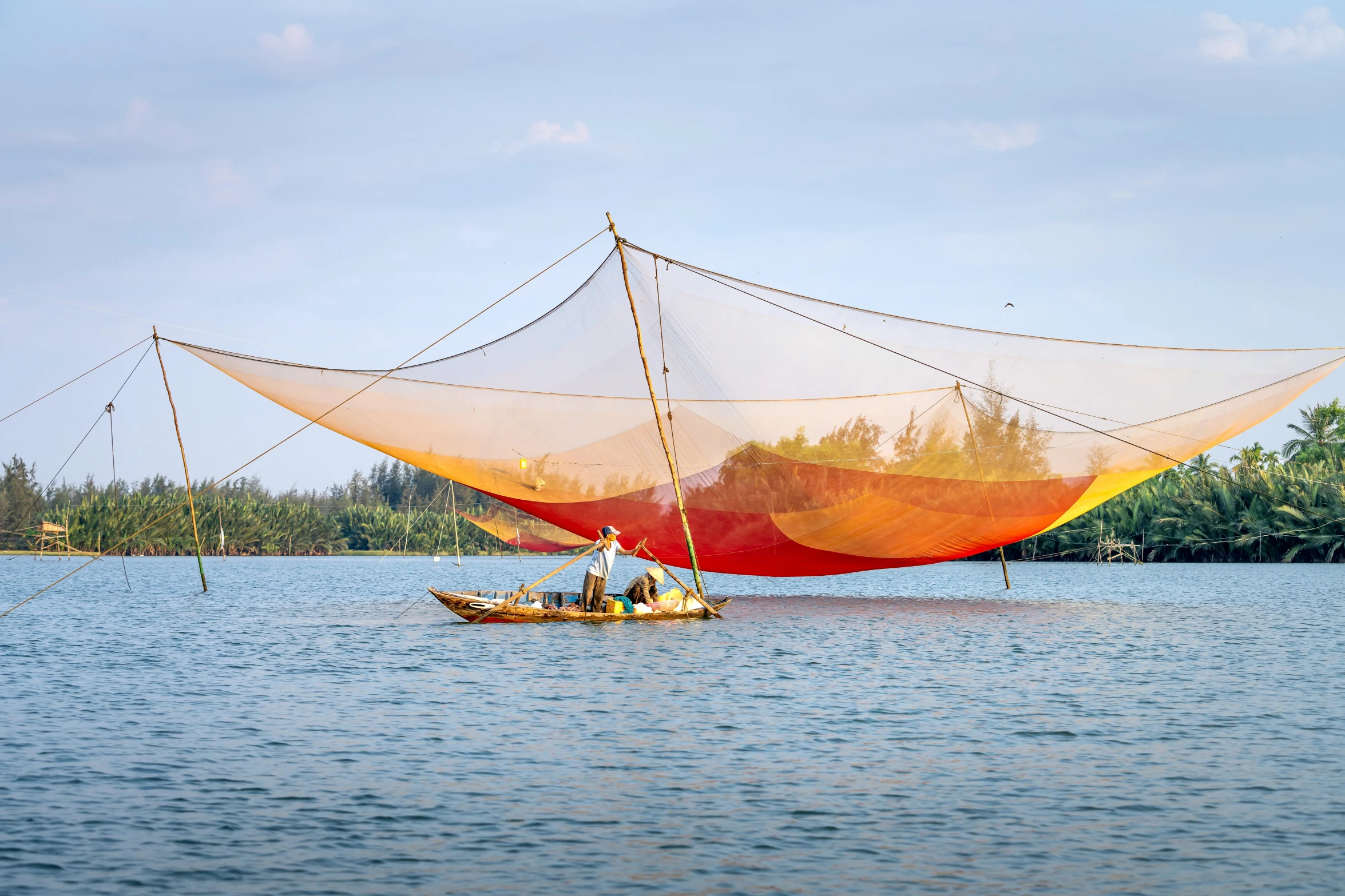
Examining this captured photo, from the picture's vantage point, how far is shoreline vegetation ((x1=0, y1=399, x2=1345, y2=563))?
4200cm

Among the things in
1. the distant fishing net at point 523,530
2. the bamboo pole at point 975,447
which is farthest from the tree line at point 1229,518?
the bamboo pole at point 975,447

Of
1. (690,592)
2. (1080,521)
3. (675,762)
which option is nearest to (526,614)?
(690,592)

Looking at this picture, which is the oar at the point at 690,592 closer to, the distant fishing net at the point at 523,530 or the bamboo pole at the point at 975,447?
the bamboo pole at the point at 975,447

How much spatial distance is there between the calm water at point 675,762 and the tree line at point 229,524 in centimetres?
4209

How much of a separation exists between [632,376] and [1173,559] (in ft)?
120

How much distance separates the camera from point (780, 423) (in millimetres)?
19922

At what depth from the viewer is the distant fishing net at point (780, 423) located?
701 inches

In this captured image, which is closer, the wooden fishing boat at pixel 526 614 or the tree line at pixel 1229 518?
the wooden fishing boat at pixel 526 614

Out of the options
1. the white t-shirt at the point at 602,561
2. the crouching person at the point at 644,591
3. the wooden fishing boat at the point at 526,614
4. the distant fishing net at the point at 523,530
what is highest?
Answer: the distant fishing net at the point at 523,530

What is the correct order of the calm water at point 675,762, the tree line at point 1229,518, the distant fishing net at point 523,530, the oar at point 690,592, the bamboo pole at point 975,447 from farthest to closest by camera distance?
1. the tree line at point 1229,518
2. the distant fishing net at point 523,530
3. the bamboo pole at point 975,447
4. the oar at point 690,592
5. the calm water at point 675,762

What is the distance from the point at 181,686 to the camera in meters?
12.8

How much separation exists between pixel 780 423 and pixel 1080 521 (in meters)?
31.5

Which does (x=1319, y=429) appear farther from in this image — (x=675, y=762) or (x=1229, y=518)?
(x=675, y=762)

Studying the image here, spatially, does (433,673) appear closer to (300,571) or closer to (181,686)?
(181,686)
